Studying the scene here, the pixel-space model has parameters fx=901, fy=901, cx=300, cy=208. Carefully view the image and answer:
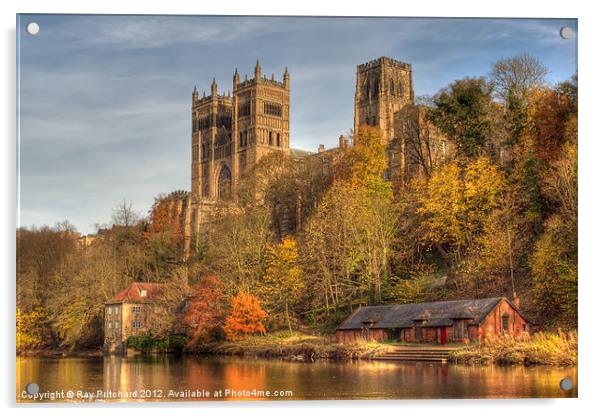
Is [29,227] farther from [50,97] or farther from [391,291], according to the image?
[391,291]

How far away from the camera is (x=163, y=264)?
2077 cm

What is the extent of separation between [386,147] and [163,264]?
7.09m

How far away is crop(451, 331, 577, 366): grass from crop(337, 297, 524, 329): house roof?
0.61 metres

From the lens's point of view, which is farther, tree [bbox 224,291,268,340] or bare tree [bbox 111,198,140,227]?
bare tree [bbox 111,198,140,227]

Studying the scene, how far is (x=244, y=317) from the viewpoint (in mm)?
15820

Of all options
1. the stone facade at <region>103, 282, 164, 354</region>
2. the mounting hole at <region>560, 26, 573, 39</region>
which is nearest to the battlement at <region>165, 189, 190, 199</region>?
the stone facade at <region>103, 282, 164, 354</region>

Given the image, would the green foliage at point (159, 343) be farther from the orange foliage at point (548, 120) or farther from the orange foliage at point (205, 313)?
the orange foliage at point (548, 120)

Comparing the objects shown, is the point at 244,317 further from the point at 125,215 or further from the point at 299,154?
the point at 299,154

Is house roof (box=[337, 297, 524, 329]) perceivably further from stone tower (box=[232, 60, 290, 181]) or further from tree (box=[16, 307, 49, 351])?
stone tower (box=[232, 60, 290, 181])

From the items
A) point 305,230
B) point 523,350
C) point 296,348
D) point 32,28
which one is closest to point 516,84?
point 305,230

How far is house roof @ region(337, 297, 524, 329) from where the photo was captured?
14.6 m

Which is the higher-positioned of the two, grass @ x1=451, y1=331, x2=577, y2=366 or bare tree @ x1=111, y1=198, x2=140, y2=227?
bare tree @ x1=111, y1=198, x2=140, y2=227

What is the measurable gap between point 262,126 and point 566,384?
36323 mm
